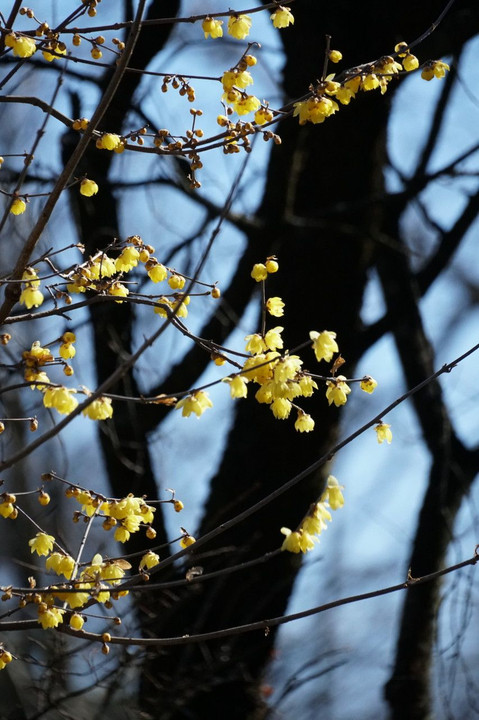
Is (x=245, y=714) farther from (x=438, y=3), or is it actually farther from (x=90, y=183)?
(x=438, y=3)

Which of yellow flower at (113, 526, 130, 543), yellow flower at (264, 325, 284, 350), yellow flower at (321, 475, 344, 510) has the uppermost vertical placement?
→ yellow flower at (264, 325, 284, 350)

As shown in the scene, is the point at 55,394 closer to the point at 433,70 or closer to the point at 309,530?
the point at 309,530

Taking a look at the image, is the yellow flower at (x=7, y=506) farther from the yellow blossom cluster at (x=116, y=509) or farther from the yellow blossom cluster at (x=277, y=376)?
the yellow blossom cluster at (x=277, y=376)

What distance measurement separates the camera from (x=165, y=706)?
13.9ft

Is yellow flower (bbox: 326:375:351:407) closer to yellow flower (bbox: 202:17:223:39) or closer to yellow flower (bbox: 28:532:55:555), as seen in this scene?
yellow flower (bbox: 28:532:55:555)

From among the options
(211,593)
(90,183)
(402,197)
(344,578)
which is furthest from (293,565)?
(344,578)

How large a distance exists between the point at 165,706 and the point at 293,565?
1.14 m

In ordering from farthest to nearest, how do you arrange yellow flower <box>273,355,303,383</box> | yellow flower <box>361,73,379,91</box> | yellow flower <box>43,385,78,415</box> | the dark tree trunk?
1. the dark tree trunk
2. yellow flower <box>361,73,379,91</box>
3. yellow flower <box>273,355,303,383</box>
4. yellow flower <box>43,385,78,415</box>

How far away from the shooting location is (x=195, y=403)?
2.00 metres

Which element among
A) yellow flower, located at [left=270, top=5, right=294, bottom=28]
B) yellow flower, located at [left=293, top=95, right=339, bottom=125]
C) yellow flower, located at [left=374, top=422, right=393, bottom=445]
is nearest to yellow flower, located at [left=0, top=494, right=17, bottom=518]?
yellow flower, located at [left=374, top=422, right=393, bottom=445]

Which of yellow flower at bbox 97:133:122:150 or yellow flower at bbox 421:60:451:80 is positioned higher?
yellow flower at bbox 421:60:451:80

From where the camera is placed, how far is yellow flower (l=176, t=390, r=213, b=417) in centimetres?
199

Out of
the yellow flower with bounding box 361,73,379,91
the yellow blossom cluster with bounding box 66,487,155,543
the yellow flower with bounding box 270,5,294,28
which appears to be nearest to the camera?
the yellow blossom cluster with bounding box 66,487,155,543

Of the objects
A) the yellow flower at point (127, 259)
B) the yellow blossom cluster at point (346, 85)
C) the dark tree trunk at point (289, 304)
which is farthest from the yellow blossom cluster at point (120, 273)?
the dark tree trunk at point (289, 304)
